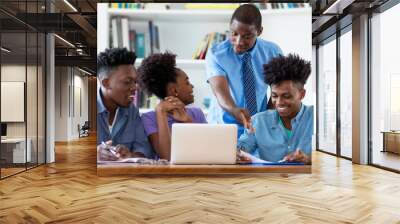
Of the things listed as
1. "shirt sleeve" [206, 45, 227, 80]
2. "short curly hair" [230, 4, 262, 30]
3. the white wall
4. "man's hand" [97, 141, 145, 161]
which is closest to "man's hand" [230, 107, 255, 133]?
"shirt sleeve" [206, 45, 227, 80]

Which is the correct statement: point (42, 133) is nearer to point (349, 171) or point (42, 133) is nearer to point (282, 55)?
point (282, 55)

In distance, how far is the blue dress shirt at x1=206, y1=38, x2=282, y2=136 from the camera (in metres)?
6.00

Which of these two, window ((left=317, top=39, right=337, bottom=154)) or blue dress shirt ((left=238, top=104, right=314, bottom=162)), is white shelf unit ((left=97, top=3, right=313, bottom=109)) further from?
window ((left=317, top=39, right=337, bottom=154))

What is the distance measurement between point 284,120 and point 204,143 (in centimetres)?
125

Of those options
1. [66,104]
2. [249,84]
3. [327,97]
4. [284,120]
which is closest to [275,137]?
[284,120]

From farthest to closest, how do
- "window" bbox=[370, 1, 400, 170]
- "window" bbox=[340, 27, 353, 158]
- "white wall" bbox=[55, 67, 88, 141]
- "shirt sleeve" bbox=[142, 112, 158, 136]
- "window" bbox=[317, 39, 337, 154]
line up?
"white wall" bbox=[55, 67, 88, 141], "window" bbox=[317, 39, 337, 154], "window" bbox=[340, 27, 353, 158], "window" bbox=[370, 1, 400, 170], "shirt sleeve" bbox=[142, 112, 158, 136]

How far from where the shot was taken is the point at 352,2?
6.61 meters

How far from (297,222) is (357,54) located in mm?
5250

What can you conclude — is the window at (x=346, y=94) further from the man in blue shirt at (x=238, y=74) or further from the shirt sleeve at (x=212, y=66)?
the shirt sleeve at (x=212, y=66)

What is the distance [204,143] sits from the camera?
19.6 feet

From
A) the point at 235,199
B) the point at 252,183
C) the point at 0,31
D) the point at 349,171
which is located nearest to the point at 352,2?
the point at 349,171

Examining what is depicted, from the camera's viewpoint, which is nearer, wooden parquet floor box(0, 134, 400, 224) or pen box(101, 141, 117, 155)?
wooden parquet floor box(0, 134, 400, 224)

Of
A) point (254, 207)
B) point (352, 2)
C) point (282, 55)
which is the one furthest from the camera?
point (352, 2)

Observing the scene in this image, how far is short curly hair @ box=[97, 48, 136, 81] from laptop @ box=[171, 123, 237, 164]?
1213mm
